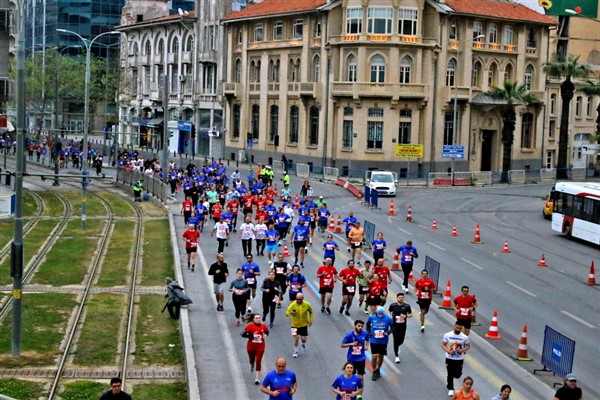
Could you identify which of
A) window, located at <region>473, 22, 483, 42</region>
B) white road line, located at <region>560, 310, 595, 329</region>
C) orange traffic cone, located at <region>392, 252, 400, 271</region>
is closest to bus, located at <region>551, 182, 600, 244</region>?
orange traffic cone, located at <region>392, 252, 400, 271</region>

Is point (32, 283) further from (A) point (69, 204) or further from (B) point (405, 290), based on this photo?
(A) point (69, 204)

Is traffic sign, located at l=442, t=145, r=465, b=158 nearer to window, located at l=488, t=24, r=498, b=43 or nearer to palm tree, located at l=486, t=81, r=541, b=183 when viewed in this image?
palm tree, located at l=486, t=81, r=541, b=183

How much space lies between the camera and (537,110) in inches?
3297

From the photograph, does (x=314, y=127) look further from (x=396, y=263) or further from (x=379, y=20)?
(x=396, y=263)

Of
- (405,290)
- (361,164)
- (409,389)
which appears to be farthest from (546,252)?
(361,164)

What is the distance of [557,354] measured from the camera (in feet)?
68.2

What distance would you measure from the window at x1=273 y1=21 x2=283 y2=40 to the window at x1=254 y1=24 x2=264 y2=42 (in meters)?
1.65

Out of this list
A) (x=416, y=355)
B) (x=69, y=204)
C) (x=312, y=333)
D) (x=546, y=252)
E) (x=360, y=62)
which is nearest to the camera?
(x=416, y=355)

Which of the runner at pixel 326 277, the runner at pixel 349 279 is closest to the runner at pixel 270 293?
the runner at pixel 326 277

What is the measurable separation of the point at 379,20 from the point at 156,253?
4068 centimetres

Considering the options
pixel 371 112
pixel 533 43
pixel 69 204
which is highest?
pixel 533 43

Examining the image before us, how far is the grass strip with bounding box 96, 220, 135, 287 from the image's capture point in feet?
103

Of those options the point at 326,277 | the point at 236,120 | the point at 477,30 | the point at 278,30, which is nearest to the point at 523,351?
the point at 326,277

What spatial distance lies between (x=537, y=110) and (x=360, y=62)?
53.4 feet
